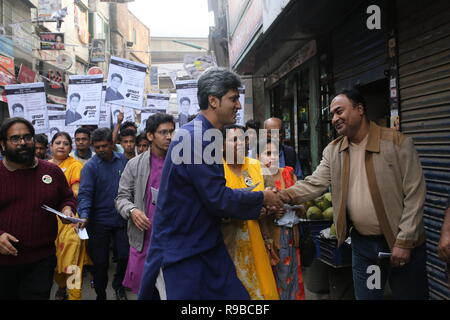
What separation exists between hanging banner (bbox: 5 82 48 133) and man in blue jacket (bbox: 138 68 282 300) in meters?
5.67

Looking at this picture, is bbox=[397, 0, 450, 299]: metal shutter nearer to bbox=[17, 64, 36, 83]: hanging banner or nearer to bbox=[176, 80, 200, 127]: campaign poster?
bbox=[176, 80, 200, 127]: campaign poster

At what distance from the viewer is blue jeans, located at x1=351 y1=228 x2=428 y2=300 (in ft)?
9.29

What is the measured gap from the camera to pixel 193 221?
223 centimetres

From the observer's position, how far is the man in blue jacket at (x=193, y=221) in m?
2.20

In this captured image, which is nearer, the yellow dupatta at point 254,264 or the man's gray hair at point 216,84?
the man's gray hair at point 216,84

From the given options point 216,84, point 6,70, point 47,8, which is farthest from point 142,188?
point 47,8

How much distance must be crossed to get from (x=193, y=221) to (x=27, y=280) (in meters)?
1.85

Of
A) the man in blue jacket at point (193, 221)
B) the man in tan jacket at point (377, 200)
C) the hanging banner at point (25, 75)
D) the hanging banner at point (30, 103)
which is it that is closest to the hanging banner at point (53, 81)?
the hanging banner at point (25, 75)

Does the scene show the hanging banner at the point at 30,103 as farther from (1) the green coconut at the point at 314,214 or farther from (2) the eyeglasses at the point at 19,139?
(1) the green coconut at the point at 314,214

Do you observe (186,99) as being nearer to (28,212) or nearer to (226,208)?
(28,212)

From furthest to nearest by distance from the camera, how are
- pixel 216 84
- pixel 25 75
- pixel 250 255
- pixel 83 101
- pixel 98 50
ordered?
1. pixel 98 50
2. pixel 25 75
3. pixel 83 101
4. pixel 250 255
5. pixel 216 84

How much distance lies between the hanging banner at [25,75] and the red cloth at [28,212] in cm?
1417

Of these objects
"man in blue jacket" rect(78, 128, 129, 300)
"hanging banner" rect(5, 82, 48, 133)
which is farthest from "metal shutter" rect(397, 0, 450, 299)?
"hanging banner" rect(5, 82, 48, 133)

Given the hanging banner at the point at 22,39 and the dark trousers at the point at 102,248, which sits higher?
the hanging banner at the point at 22,39
